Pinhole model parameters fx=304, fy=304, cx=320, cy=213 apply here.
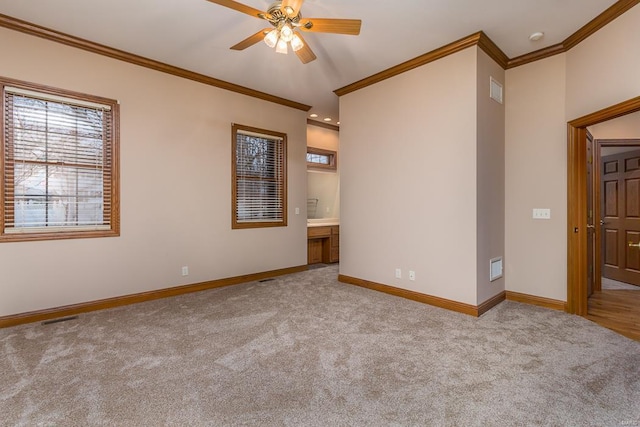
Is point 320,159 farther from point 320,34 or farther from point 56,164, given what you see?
point 56,164

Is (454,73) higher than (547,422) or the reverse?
→ higher

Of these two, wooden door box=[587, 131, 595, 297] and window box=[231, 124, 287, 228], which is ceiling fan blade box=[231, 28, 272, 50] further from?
wooden door box=[587, 131, 595, 297]

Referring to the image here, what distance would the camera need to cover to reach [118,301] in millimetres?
3510

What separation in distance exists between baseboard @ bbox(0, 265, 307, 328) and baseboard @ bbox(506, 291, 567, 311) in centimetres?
337

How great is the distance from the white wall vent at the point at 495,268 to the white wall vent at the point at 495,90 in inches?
73.3

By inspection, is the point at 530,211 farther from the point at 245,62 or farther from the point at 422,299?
the point at 245,62

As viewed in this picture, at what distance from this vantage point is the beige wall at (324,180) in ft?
20.6

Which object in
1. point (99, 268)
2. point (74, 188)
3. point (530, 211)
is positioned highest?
point (74, 188)

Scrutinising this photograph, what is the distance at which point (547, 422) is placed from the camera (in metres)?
1.64

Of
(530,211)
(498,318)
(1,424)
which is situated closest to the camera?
(1,424)

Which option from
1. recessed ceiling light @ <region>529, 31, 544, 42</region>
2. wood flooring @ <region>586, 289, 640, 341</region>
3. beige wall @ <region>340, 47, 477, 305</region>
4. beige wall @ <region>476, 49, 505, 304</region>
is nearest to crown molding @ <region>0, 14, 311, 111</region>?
beige wall @ <region>340, 47, 477, 305</region>

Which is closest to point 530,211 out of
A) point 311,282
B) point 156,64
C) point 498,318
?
point 498,318

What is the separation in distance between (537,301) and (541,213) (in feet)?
3.34

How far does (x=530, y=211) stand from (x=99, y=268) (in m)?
4.98
